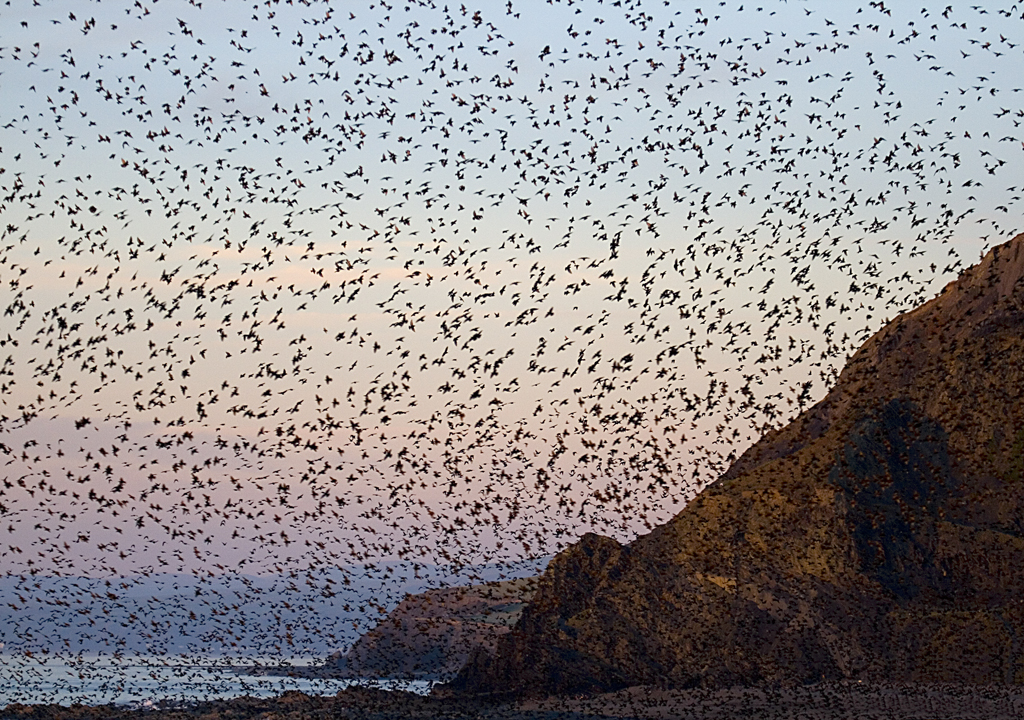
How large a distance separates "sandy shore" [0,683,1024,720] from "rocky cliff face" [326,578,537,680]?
38401 mm

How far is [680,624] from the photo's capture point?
278 ft

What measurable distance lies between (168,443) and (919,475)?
162 ft

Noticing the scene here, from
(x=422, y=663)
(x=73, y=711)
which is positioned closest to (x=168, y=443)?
(x=73, y=711)

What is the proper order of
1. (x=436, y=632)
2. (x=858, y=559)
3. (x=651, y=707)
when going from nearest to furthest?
(x=858, y=559) → (x=651, y=707) → (x=436, y=632)

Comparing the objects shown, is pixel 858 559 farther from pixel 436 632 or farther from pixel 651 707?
pixel 436 632

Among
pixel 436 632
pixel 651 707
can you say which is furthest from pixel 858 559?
pixel 436 632

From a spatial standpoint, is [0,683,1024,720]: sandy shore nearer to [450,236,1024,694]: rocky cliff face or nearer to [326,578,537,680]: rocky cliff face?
[450,236,1024,694]: rocky cliff face

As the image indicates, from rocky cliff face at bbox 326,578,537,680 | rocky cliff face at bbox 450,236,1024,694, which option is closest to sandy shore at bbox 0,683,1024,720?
rocky cliff face at bbox 450,236,1024,694

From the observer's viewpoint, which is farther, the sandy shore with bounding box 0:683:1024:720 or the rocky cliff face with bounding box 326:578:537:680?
the rocky cliff face with bounding box 326:578:537:680

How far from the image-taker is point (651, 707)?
259 ft

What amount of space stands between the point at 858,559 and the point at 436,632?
96511 mm

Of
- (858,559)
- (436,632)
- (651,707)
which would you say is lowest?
(651,707)

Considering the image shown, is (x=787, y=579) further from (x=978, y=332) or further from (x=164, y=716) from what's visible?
(x=164, y=716)

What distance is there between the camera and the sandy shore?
214ft
